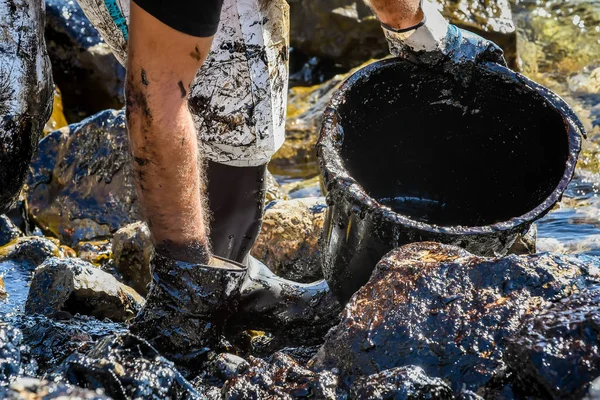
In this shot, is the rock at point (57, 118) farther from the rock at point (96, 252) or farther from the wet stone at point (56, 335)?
the wet stone at point (56, 335)

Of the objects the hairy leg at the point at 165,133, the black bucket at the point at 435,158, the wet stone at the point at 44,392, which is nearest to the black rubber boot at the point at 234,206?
the black bucket at the point at 435,158

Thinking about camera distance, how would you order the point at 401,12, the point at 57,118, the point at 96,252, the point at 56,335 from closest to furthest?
1. the point at 56,335
2. the point at 401,12
3. the point at 96,252
4. the point at 57,118

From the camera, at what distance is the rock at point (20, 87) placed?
103 inches

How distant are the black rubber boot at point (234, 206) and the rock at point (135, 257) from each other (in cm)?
71

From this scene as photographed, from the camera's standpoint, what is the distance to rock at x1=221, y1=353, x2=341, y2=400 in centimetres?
211

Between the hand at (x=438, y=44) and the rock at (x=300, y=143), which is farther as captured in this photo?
the rock at (x=300, y=143)

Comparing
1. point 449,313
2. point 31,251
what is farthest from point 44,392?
point 31,251

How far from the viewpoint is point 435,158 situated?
144 inches

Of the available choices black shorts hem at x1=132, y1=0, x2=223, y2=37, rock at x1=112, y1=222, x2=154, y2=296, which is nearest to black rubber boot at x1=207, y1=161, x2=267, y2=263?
rock at x1=112, y1=222, x2=154, y2=296

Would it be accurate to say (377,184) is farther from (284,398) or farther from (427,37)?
(284,398)

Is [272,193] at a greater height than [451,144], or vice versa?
[451,144]

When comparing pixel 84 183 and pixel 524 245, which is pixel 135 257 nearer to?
pixel 84 183

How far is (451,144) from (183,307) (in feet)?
5.20

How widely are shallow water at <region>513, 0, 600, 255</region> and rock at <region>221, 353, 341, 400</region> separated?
2.56 m
